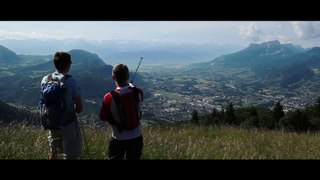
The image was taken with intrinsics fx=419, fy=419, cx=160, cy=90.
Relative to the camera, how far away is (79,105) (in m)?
5.10

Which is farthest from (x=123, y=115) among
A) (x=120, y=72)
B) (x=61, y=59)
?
(x=61, y=59)

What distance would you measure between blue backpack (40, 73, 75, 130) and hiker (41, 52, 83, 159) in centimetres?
1

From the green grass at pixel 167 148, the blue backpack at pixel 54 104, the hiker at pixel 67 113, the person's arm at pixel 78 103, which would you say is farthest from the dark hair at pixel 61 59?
the green grass at pixel 167 148

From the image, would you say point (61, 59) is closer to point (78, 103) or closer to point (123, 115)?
point (78, 103)

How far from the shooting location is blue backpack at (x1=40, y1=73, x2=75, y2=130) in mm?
4953

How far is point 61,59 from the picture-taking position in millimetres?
5125

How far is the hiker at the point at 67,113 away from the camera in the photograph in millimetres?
5039

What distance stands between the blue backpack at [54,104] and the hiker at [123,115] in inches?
18.5

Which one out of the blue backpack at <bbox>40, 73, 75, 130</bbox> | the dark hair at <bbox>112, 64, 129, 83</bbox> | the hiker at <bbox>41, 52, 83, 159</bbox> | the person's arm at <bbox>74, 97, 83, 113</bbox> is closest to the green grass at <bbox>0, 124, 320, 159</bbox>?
the hiker at <bbox>41, 52, 83, 159</bbox>

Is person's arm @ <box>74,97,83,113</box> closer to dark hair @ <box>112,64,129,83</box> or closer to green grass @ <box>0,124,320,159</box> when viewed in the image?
dark hair @ <box>112,64,129,83</box>
